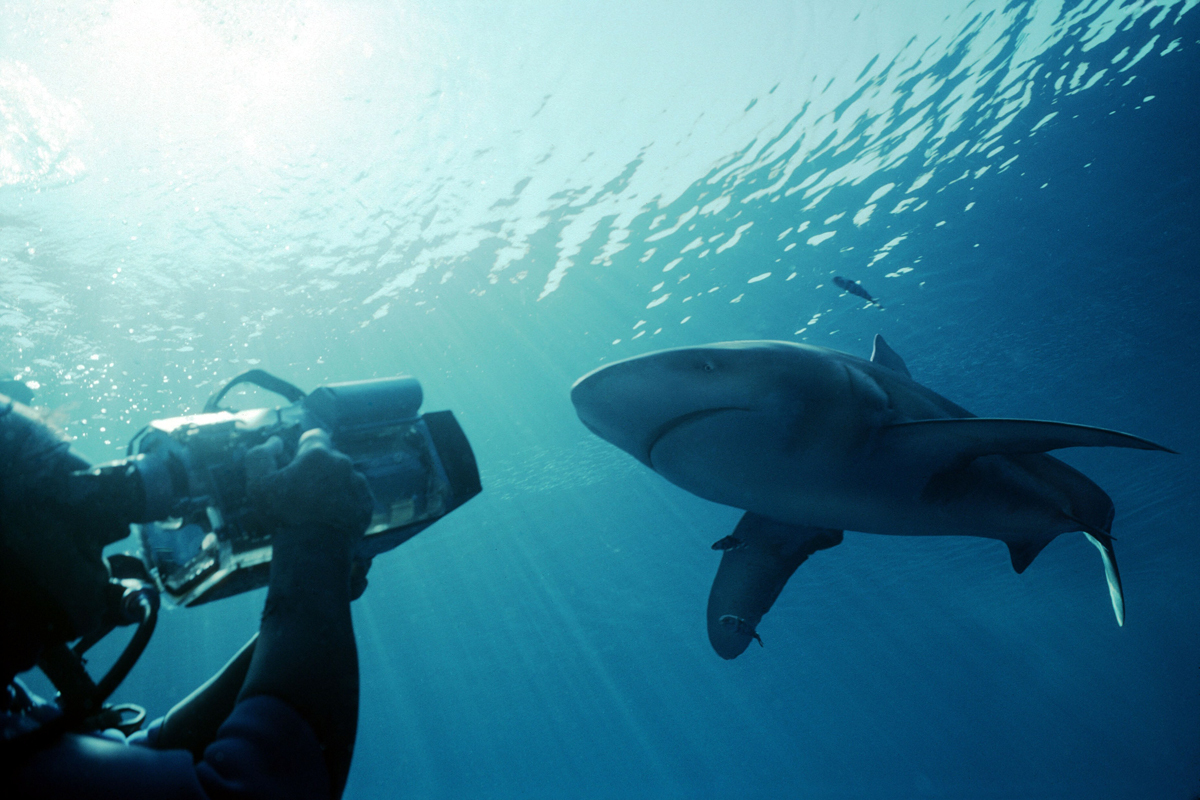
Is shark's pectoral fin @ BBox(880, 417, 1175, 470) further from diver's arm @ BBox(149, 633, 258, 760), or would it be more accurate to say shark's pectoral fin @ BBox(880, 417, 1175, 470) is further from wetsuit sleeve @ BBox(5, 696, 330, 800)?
diver's arm @ BBox(149, 633, 258, 760)

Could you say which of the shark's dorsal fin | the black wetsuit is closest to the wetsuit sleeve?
the black wetsuit

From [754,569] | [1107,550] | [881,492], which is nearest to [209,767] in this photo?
[881,492]

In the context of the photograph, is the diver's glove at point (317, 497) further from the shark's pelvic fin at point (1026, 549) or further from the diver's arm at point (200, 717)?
the shark's pelvic fin at point (1026, 549)

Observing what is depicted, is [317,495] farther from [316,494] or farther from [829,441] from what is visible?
[829,441]

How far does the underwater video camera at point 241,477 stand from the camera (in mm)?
1387

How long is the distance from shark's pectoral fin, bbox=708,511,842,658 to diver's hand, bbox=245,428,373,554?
3628mm

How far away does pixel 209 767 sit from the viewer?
0.90 metres

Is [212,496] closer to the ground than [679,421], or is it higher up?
higher up

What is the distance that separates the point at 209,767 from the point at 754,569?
13.6 ft

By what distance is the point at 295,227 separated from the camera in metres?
10.7

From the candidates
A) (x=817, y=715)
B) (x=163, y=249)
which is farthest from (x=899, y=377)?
(x=817, y=715)

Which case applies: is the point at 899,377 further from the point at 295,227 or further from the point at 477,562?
the point at 477,562

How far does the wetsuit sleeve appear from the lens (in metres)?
0.76

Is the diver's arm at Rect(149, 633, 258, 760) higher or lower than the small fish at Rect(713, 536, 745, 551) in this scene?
higher
